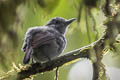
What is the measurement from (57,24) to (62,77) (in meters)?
0.89

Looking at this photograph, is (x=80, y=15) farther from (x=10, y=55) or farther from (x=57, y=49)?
(x=57, y=49)

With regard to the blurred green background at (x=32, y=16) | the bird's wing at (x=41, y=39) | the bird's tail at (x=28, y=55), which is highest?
the blurred green background at (x=32, y=16)

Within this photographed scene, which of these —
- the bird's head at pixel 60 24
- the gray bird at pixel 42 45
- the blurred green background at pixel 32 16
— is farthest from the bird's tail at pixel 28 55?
the blurred green background at pixel 32 16

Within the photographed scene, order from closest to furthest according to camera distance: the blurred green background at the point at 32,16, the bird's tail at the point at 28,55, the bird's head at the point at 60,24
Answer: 1. the blurred green background at the point at 32,16
2. the bird's tail at the point at 28,55
3. the bird's head at the point at 60,24

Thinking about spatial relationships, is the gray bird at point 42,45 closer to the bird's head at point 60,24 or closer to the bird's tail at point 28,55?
the bird's tail at point 28,55

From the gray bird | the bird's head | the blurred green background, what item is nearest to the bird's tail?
the gray bird

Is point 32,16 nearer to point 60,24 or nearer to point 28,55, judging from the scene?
point 28,55

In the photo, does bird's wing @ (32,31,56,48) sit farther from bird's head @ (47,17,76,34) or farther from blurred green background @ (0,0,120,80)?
blurred green background @ (0,0,120,80)

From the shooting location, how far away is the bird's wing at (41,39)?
1.70 metres

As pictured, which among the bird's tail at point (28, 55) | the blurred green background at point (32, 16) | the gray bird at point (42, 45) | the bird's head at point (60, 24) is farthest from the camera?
the bird's head at point (60, 24)

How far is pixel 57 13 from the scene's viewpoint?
1.50 ft

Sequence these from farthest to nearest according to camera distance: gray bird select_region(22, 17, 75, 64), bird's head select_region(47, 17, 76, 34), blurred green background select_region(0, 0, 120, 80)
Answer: bird's head select_region(47, 17, 76, 34)
gray bird select_region(22, 17, 75, 64)
blurred green background select_region(0, 0, 120, 80)

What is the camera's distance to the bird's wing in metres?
1.70

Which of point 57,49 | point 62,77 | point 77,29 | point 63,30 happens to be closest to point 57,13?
point 77,29
